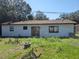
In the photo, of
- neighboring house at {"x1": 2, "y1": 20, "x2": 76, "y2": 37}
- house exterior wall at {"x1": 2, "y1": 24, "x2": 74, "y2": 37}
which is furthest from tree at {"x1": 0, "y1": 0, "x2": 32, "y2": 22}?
neighboring house at {"x1": 2, "y1": 20, "x2": 76, "y2": 37}

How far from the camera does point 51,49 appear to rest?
1791 centimetres

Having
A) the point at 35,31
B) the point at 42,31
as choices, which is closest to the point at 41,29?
the point at 42,31

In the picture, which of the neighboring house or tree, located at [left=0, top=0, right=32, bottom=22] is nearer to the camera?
the neighboring house

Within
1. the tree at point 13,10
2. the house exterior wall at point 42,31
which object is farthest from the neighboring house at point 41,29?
the tree at point 13,10

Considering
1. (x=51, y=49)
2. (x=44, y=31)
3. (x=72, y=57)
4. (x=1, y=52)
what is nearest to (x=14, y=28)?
(x=44, y=31)

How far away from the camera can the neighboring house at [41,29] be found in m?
40.4

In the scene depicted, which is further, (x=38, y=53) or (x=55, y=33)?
(x=55, y=33)

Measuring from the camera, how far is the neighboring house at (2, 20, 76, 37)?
4041cm

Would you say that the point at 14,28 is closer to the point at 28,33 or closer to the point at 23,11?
the point at 28,33

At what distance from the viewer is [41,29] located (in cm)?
4109

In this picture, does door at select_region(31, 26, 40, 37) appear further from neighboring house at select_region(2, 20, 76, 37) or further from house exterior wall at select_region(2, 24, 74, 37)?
house exterior wall at select_region(2, 24, 74, 37)

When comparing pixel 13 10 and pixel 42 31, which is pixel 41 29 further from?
pixel 13 10

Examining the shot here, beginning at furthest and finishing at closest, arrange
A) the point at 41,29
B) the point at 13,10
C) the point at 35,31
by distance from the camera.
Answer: the point at 13,10
the point at 35,31
the point at 41,29

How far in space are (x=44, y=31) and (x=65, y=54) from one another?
25.1 metres
